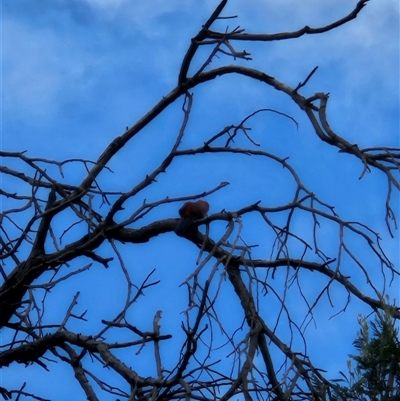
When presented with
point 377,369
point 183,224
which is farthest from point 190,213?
point 377,369

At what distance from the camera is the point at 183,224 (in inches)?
150

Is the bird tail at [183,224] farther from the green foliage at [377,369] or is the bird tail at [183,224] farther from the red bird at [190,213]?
the green foliage at [377,369]

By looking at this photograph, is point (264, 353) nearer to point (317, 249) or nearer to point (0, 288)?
point (317, 249)

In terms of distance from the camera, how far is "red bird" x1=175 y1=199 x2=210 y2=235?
3.79 metres

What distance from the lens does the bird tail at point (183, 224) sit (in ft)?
12.4

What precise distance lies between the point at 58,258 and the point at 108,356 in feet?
2.26

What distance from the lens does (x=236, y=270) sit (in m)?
3.75

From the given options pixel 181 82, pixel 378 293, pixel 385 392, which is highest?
pixel 181 82

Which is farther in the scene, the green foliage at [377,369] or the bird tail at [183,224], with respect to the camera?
the bird tail at [183,224]

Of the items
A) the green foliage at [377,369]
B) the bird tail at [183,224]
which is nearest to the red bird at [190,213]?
the bird tail at [183,224]

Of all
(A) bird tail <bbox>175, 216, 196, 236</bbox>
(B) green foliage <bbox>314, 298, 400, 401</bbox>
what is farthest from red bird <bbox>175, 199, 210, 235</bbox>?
(B) green foliage <bbox>314, 298, 400, 401</bbox>

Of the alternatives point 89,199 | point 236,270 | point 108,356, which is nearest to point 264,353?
point 236,270

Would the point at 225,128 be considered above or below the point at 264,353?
above

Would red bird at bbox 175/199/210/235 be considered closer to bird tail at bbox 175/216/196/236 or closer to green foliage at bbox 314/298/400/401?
bird tail at bbox 175/216/196/236
